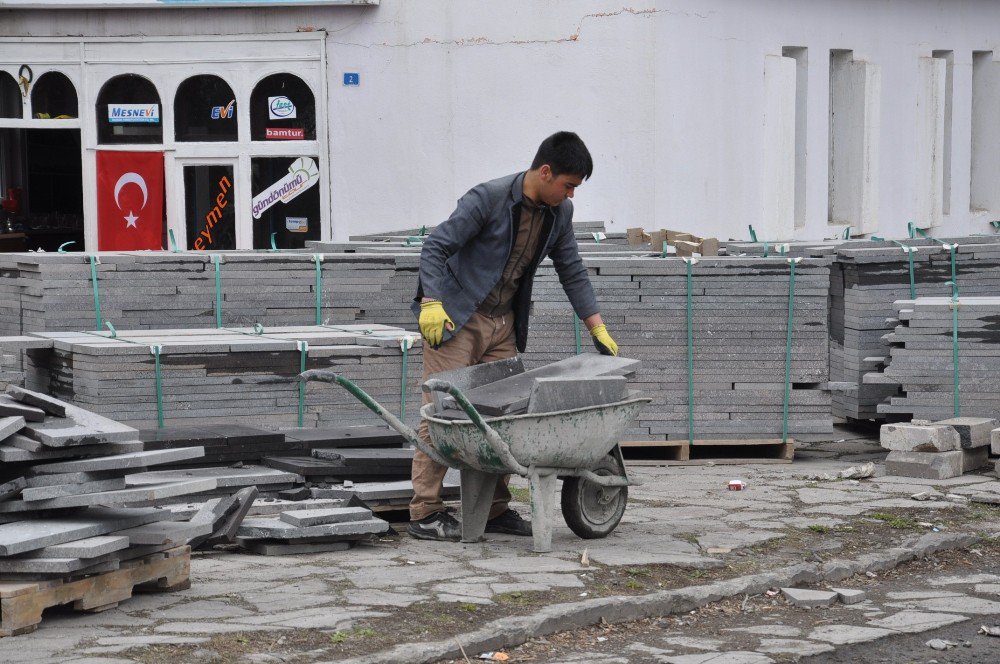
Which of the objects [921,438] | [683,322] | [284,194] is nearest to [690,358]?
[683,322]

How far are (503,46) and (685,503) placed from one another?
9296 mm

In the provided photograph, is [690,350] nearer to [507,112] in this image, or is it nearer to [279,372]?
[279,372]

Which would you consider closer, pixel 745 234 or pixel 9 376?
pixel 9 376

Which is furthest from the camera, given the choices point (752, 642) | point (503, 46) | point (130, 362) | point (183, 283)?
point (503, 46)

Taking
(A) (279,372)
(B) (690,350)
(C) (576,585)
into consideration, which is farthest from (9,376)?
(B) (690,350)

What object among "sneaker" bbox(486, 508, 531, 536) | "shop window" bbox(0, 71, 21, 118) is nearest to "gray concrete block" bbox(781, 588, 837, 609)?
"sneaker" bbox(486, 508, 531, 536)

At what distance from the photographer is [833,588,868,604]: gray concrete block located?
21.2 ft

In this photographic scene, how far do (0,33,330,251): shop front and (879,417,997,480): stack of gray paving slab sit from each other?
30.2 ft

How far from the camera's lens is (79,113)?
1741 centimetres

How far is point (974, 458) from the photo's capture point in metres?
9.76

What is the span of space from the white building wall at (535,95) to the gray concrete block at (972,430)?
729 centimetres

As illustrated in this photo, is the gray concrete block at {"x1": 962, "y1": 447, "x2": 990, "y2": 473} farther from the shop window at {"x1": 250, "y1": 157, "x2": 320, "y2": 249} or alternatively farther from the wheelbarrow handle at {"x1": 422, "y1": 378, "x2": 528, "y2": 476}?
the shop window at {"x1": 250, "y1": 157, "x2": 320, "y2": 249}

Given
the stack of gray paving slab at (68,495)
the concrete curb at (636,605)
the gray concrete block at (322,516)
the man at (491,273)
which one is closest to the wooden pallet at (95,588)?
the stack of gray paving slab at (68,495)

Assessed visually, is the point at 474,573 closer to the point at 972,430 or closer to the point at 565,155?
the point at 565,155
